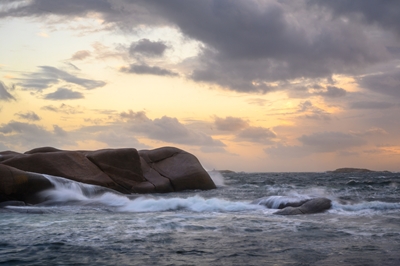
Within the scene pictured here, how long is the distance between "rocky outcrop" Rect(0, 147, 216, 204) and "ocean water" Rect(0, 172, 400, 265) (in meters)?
2.00

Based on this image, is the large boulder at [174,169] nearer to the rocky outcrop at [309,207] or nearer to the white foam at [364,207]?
the rocky outcrop at [309,207]

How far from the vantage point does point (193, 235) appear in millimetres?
9562

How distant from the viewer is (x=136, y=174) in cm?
2544

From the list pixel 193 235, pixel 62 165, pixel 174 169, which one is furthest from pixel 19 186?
pixel 174 169

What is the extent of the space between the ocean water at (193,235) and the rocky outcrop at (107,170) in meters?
2.00

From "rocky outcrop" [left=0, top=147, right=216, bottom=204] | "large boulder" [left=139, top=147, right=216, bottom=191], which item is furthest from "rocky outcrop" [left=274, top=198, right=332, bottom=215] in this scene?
"large boulder" [left=139, top=147, right=216, bottom=191]

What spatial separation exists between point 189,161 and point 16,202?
1422 cm

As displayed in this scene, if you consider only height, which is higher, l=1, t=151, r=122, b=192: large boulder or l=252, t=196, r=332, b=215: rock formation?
l=1, t=151, r=122, b=192: large boulder

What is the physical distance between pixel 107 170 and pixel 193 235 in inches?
619

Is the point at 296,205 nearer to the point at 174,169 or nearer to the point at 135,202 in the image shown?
the point at 135,202

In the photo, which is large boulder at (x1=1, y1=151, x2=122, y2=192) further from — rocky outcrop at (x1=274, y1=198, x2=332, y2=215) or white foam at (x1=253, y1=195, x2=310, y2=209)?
rocky outcrop at (x1=274, y1=198, x2=332, y2=215)

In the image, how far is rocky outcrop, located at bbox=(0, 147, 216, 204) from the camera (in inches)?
666

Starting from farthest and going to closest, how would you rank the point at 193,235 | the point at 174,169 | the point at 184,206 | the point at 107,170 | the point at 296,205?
the point at 174,169, the point at 107,170, the point at 184,206, the point at 296,205, the point at 193,235

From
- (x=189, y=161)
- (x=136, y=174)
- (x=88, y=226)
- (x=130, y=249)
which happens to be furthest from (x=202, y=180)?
(x=130, y=249)
